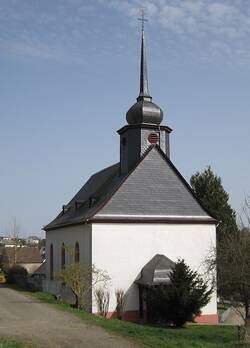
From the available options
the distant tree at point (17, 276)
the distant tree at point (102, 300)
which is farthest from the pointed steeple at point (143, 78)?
the distant tree at point (17, 276)

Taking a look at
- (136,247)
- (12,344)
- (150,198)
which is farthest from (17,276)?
(12,344)

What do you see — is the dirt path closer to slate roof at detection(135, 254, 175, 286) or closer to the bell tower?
slate roof at detection(135, 254, 175, 286)

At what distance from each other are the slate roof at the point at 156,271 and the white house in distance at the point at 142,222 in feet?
0.13

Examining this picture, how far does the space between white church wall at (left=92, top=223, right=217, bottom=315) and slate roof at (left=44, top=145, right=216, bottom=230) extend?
0.56 meters

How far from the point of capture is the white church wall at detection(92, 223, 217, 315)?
92.5 ft

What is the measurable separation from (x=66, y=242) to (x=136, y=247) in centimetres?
735

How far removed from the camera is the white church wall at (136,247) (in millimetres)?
28188

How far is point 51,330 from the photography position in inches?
666

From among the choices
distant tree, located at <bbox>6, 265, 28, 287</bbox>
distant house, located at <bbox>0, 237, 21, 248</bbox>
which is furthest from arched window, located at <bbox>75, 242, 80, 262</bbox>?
distant house, located at <bbox>0, 237, 21, 248</bbox>

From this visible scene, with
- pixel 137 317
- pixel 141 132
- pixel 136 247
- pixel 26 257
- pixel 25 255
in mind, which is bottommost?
pixel 137 317

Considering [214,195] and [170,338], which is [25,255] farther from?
[170,338]

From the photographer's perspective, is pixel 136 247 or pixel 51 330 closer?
pixel 51 330

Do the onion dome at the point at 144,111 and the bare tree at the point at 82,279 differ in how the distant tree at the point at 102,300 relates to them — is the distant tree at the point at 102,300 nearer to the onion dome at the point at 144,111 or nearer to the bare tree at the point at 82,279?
the bare tree at the point at 82,279

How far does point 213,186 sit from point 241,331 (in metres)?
29.9
